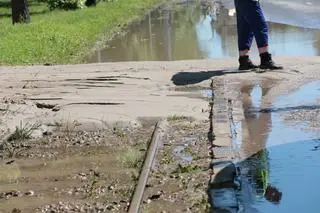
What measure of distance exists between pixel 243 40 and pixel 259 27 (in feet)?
1.26

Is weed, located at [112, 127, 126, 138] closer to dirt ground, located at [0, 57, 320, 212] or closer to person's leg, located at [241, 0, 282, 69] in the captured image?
dirt ground, located at [0, 57, 320, 212]

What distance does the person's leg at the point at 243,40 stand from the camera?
33.4ft

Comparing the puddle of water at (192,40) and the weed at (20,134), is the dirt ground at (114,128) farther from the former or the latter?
the puddle of water at (192,40)

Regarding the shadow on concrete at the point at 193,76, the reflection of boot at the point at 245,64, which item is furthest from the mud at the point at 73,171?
the reflection of boot at the point at 245,64

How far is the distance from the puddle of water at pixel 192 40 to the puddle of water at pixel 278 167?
5.58 m

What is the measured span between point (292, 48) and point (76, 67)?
14.0 feet

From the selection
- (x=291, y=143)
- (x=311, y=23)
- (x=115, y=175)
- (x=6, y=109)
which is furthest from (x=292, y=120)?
(x=311, y=23)

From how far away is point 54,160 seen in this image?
6.59 metres

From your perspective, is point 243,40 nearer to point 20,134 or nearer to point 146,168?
point 20,134

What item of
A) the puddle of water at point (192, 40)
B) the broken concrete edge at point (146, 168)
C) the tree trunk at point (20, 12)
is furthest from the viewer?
the tree trunk at point (20, 12)

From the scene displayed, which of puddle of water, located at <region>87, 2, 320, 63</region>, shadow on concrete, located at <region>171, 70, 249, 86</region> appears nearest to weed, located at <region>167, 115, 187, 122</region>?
shadow on concrete, located at <region>171, 70, 249, 86</region>

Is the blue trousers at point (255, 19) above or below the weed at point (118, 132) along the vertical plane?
above

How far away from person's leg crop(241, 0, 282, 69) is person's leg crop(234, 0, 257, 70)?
17 centimetres

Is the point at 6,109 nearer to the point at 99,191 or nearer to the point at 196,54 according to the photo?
the point at 99,191
